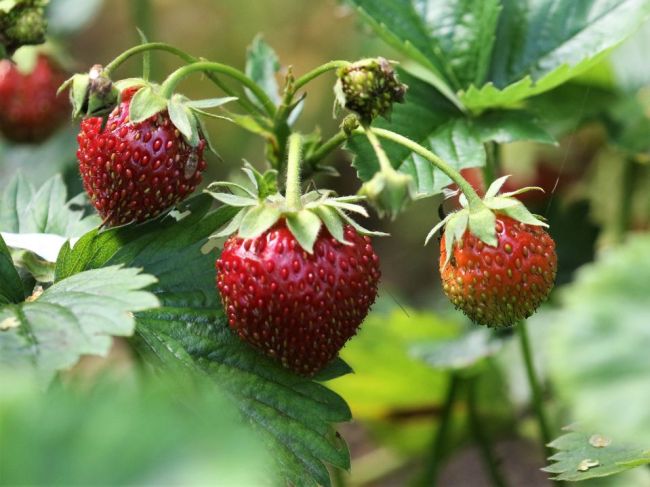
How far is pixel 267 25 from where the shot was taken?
330 cm

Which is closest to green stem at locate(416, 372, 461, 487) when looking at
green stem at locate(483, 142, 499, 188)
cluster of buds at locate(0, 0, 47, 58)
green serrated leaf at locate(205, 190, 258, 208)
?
green stem at locate(483, 142, 499, 188)

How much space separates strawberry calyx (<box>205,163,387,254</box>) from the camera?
1.03 metres

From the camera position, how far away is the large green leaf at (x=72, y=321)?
2.85 feet

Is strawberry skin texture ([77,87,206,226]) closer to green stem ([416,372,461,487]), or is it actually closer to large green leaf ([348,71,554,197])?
large green leaf ([348,71,554,197])

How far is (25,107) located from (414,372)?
884 mm

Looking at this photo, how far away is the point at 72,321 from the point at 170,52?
37 cm

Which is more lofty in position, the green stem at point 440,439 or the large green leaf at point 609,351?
the large green leaf at point 609,351

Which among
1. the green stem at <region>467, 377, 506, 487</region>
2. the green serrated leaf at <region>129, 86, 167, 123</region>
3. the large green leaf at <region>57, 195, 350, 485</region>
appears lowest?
the green stem at <region>467, 377, 506, 487</region>

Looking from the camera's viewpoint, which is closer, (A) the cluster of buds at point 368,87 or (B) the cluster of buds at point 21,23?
(A) the cluster of buds at point 368,87

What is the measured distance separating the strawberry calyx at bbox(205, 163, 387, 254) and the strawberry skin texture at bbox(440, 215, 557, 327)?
0.10 metres

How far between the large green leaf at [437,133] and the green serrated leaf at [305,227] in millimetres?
163

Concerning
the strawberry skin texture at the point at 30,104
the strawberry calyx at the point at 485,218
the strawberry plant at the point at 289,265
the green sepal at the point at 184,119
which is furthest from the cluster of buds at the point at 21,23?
the strawberry skin texture at the point at 30,104

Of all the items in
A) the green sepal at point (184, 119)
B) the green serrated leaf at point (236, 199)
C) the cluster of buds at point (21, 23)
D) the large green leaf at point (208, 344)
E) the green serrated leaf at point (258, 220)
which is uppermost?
the cluster of buds at point (21, 23)

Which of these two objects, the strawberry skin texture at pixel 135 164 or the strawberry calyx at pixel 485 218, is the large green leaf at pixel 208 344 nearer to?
the strawberry skin texture at pixel 135 164
